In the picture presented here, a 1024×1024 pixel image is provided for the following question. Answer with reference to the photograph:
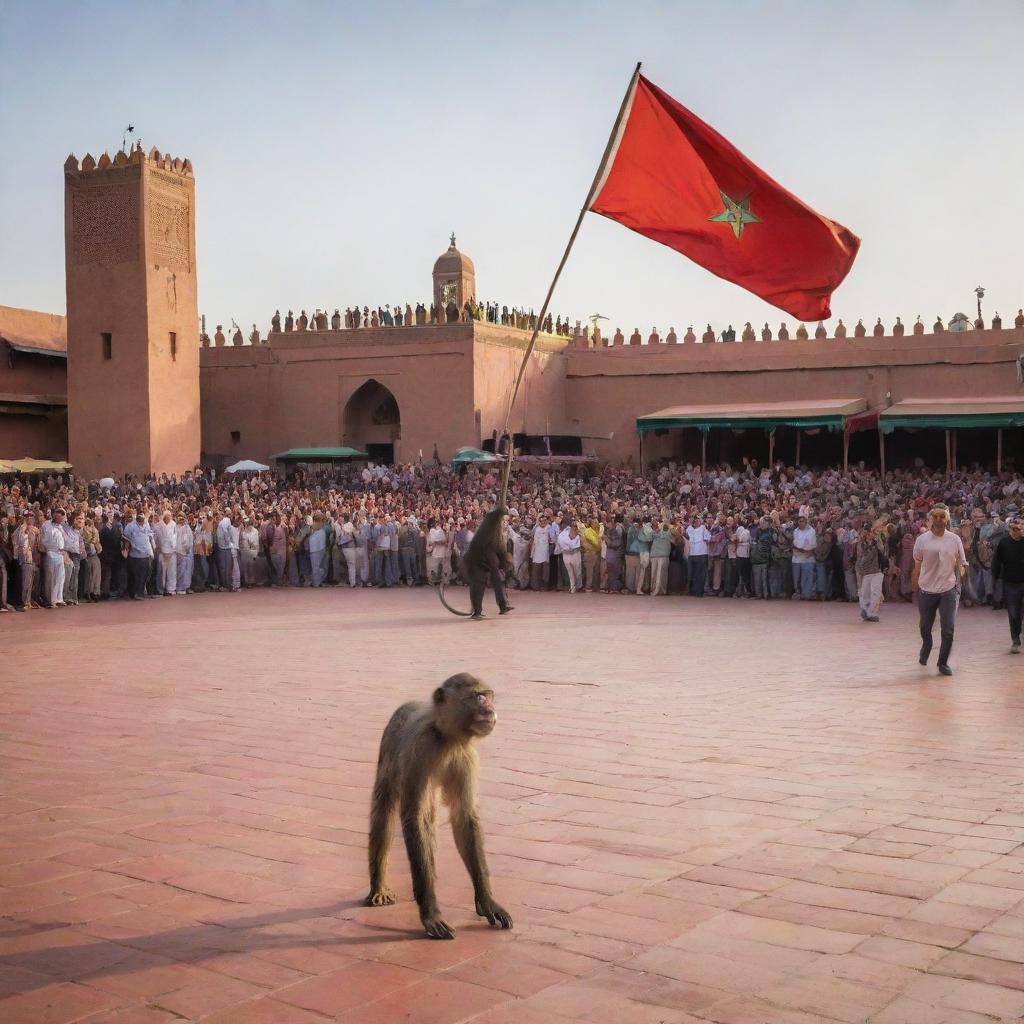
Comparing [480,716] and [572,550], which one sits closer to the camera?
[480,716]

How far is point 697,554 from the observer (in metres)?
20.5

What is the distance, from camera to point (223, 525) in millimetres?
22188

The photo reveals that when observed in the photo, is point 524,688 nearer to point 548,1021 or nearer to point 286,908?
point 286,908

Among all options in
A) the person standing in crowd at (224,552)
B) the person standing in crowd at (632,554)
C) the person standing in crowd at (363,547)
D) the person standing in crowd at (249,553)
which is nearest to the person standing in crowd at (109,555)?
the person standing in crowd at (224,552)

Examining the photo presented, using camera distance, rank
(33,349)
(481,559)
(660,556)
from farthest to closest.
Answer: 1. (33,349)
2. (660,556)
3. (481,559)

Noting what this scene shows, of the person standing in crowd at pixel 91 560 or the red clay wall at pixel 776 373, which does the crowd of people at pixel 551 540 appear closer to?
the person standing in crowd at pixel 91 560

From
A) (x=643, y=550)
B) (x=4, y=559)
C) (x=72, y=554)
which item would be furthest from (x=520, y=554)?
(x=4, y=559)

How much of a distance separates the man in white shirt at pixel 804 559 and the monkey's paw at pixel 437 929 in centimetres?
1569

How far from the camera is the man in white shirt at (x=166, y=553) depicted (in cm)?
2127

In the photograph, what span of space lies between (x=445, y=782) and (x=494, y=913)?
19.6 inches

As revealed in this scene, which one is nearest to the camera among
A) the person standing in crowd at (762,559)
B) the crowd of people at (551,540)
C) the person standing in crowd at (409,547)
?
the crowd of people at (551,540)

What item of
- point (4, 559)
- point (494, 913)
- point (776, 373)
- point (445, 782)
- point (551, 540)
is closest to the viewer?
point (494, 913)

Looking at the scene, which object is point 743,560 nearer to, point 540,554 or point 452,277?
point 540,554

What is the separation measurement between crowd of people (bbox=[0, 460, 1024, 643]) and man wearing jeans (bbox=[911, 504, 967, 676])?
14.3ft
